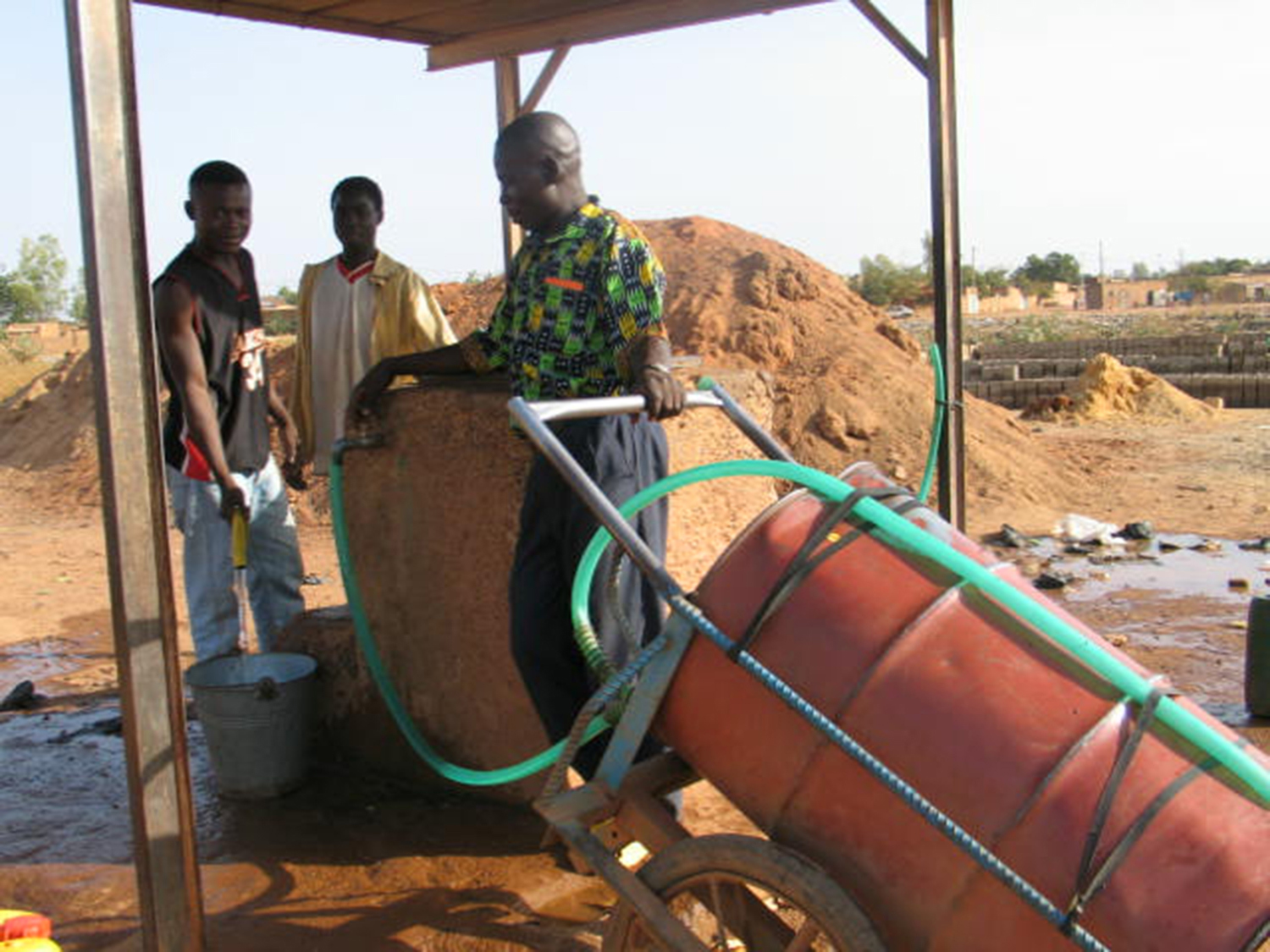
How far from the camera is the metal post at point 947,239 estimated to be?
4598 mm

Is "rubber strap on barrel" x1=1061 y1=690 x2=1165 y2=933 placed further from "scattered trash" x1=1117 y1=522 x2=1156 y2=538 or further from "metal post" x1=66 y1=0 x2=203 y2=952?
"scattered trash" x1=1117 y1=522 x2=1156 y2=538

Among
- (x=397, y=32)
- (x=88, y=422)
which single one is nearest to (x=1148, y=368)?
(x=88, y=422)

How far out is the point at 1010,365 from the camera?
18.8m

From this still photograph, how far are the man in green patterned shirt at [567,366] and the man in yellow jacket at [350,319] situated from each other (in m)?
1.29

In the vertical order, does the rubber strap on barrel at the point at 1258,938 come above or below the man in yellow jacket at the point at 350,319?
below

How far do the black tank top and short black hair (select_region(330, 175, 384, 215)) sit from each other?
44 centimetres

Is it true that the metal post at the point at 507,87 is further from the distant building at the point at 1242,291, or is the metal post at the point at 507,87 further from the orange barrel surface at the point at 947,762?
the distant building at the point at 1242,291

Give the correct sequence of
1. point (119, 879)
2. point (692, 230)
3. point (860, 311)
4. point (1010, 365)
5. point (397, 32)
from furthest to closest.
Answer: point (1010, 365) → point (692, 230) → point (860, 311) → point (397, 32) → point (119, 879)

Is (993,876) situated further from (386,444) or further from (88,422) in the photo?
(88,422)

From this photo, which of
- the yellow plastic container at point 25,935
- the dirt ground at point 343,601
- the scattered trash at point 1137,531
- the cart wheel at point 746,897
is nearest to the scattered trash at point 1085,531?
the scattered trash at point 1137,531

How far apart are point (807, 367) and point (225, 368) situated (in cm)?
720

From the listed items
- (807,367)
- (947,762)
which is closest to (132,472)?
(947,762)

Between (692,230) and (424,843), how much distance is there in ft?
33.6

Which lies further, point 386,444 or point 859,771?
point 386,444
